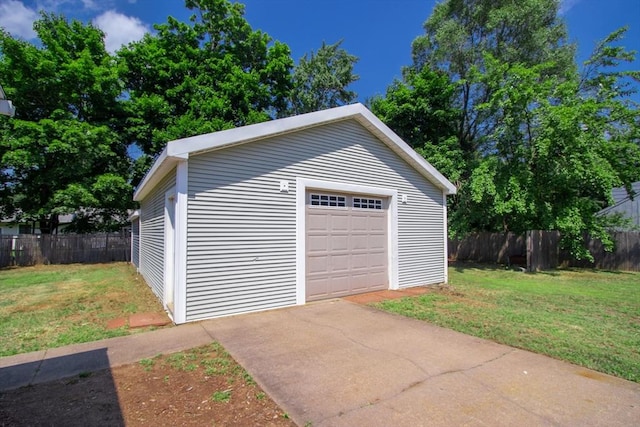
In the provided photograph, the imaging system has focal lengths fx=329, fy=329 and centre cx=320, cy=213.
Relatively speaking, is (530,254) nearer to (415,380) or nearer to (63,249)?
(415,380)

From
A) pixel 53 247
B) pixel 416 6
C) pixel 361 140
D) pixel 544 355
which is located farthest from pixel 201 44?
pixel 544 355

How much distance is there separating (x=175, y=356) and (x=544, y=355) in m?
4.69

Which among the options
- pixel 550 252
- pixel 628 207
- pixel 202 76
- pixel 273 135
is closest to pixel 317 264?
pixel 273 135

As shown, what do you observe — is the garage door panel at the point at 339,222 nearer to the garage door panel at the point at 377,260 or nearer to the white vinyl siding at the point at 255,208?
the white vinyl siding at the point at 255,208

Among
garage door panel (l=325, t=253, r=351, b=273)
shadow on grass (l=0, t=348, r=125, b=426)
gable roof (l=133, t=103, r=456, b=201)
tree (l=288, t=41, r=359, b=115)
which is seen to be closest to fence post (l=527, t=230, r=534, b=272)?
gable roof (l=133, t=103, r=456, b=201)

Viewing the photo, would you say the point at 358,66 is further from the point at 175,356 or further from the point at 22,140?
the point at 175,356

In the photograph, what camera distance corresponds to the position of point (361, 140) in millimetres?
8266

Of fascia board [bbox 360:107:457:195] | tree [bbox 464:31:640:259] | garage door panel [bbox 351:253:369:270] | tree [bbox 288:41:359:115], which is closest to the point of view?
garage door panel [bbox 351:253:369:270]

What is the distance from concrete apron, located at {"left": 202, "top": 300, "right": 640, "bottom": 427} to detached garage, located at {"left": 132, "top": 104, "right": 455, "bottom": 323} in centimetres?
123

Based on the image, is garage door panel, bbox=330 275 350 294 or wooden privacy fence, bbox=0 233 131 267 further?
wooden privacy fence, bbox=0 233 131 267

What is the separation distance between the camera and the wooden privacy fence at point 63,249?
1446 centimetres

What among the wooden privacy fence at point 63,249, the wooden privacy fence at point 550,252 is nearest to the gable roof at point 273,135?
the wooden privacy fence at point 550,252

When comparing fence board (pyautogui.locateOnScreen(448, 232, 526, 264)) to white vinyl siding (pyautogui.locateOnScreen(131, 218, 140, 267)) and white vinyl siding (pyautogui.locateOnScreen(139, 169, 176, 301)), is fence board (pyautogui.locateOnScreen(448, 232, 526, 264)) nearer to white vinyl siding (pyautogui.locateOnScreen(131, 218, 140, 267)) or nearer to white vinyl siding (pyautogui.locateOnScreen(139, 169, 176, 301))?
white vinyl siding (pyautogui.locateOnScreen(139, 169, 176, 301))

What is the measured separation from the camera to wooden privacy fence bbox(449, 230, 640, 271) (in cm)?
1342
